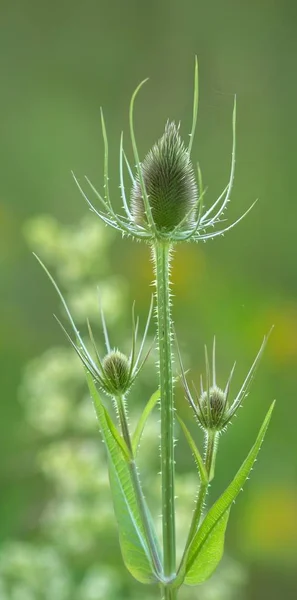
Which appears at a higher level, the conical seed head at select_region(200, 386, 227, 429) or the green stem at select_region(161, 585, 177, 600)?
the conical seed head at select_region(200, 386, 227, 429)

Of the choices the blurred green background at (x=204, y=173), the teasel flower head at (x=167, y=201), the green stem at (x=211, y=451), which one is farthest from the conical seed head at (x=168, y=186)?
the blurred green background at (x=204, y=173)

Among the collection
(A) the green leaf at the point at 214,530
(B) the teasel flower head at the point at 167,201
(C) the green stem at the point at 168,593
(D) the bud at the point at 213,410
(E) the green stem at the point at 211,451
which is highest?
(B) the teasel flower head at the point at 167,201

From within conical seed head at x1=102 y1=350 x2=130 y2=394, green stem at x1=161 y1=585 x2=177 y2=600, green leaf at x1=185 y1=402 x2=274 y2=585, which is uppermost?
conical seed head at x1=102 y1=350 x2=130 y2=394

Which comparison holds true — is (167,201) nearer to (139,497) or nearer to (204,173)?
(139,497)

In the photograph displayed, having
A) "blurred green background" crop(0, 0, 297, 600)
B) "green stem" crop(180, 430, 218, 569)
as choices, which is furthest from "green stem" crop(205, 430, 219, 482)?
"blurred green background" crop(0, 0, 297, 600)

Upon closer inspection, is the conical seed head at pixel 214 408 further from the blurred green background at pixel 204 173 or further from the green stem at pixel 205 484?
the blurred green background at pixel 204 173

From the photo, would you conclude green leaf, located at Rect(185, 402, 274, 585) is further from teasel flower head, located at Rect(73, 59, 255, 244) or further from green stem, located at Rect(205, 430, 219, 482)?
teasel flower head, located at Rect(73, 59, 255, 244)

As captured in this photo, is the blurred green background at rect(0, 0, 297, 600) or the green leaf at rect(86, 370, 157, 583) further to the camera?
the blurred green background at rect(0, 0, 297, 600)

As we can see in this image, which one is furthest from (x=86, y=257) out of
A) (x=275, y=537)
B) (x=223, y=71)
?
(x=275, y=537)

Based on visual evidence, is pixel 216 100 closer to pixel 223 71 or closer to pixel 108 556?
pixel 223 71
